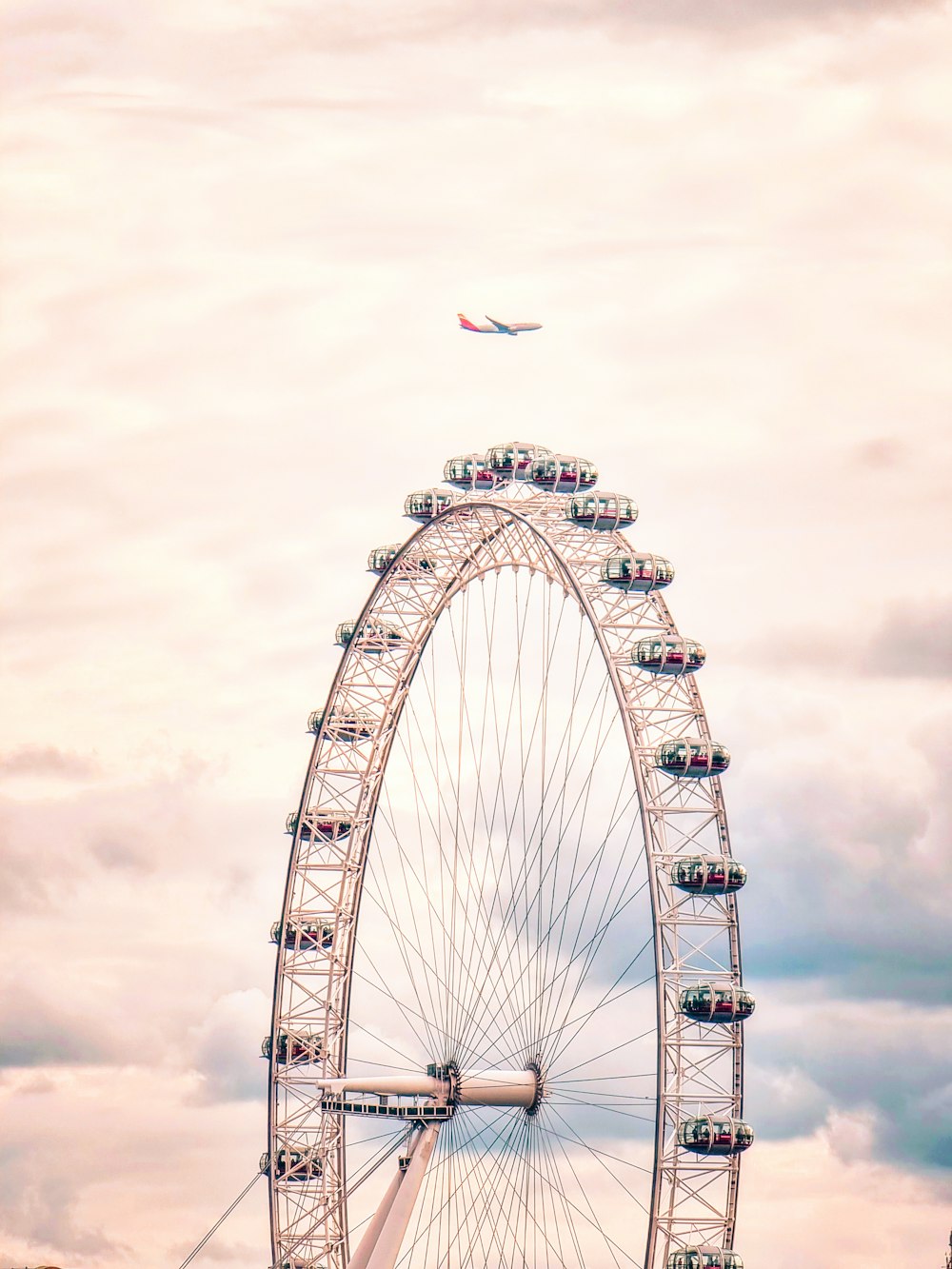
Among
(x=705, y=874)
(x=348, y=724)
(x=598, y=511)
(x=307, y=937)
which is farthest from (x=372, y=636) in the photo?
(x=705, y=874)

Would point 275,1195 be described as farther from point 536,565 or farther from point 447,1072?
point 536,565

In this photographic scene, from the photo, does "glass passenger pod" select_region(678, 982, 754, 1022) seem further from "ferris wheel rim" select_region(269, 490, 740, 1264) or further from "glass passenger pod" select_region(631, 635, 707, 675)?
"glass passenger pod" select_region(631, 635, 707, 675)

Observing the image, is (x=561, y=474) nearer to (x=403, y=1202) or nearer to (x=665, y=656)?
(x=665, y=656)

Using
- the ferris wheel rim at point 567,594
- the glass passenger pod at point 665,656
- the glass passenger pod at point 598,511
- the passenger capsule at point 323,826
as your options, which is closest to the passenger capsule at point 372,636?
the ferris wheel rim at point 567,594

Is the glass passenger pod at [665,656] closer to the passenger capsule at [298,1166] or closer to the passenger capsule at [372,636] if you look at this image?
the passenger capsule at [372,636]

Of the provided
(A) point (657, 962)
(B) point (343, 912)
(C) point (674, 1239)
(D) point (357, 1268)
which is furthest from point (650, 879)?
(B) point (343, 912)

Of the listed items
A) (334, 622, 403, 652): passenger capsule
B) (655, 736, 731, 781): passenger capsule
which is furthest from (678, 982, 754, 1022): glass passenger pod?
(334, 622, 403, 652): passenger capsule
